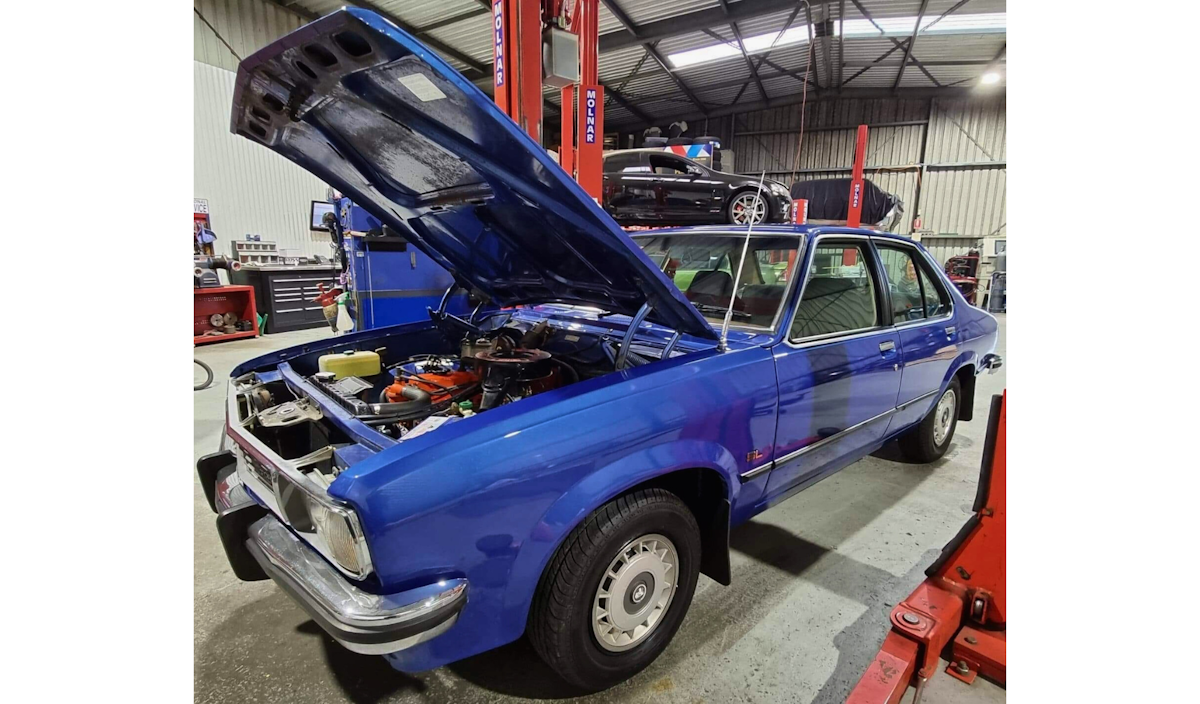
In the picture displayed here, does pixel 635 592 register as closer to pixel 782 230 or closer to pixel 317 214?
pixel 782 230

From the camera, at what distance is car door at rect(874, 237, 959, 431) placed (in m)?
2.67

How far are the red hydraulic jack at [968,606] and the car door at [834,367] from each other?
1.93 ft

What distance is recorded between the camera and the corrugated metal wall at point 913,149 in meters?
15.5

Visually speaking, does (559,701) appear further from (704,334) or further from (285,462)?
(704,334)

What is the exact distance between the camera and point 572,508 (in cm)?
142

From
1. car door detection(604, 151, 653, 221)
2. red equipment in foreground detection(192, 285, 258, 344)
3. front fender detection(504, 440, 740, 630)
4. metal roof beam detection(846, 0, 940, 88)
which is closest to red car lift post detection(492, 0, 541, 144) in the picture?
front fender detection(504, 440, 740, 630)

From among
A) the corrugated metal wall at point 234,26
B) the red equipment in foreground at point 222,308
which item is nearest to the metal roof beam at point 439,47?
the corrugated metal wall at point 234,26

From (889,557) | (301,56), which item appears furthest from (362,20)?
(889,557)

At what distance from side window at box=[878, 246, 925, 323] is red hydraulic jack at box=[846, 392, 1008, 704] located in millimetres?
1160

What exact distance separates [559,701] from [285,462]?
1098mm

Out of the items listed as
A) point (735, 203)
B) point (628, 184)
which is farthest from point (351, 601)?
point (735, 203)

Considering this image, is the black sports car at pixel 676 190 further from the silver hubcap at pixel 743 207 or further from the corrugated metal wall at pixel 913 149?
the corrugated metal wall at pixel 913 149

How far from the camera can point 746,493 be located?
6.36ft

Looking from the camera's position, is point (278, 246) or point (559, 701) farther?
point (278, 246)
